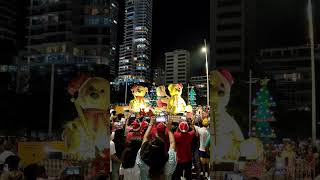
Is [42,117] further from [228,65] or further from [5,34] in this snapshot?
[228,65]

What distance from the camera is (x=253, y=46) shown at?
701 cm

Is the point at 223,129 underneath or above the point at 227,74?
underneath

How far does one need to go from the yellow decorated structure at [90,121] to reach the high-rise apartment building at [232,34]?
76.1 inches

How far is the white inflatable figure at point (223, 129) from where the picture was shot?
6.94 meters

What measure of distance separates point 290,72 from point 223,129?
132 cm

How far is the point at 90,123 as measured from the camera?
7.60m

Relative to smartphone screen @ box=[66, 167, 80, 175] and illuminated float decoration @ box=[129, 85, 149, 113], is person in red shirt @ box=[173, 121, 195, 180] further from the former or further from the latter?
illuminated float decoration @ box=[129, 85, 149, 113]

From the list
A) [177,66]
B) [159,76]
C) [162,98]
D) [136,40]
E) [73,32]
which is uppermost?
[136,40]

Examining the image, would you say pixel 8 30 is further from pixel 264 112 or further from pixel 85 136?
pixel 264 112

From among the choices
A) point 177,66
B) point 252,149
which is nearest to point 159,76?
point 177,66

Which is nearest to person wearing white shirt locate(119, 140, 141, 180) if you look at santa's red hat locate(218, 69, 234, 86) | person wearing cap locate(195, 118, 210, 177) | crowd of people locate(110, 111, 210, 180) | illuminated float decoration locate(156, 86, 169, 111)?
crowd of people locate(110, 111, 210, 180)

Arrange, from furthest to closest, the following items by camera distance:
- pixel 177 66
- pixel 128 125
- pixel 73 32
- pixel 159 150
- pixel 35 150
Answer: pixel 177 66 < pixel 128 125 < pixel 73 32 < pixel 35 150 < pixel 159 150

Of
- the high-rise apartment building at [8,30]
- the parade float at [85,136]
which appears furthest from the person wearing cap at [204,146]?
the high-rise apartment building at [8,30]

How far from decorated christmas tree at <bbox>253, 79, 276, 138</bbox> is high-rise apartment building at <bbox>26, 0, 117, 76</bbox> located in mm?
2611
